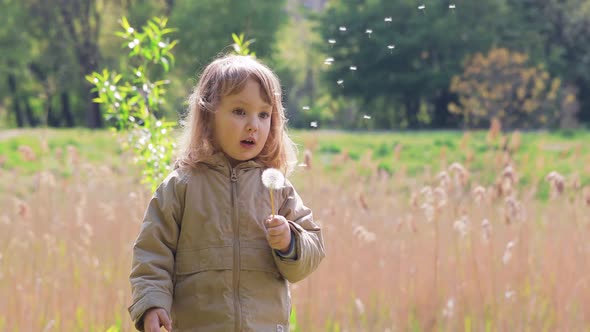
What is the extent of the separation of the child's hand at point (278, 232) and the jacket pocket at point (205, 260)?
5.6 inches

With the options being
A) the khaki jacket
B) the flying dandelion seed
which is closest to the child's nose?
the khaki jacket

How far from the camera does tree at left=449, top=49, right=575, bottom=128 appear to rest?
16562mm

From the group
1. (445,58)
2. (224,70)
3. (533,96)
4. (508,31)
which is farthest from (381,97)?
(224,70)

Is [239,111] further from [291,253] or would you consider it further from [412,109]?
[412,109]

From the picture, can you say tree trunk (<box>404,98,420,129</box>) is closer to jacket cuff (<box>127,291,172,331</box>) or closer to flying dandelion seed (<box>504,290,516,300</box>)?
flying dandelion seed (<box>504,290,516,300</box>)

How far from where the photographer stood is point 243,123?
2260mm

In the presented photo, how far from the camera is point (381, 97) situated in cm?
2217

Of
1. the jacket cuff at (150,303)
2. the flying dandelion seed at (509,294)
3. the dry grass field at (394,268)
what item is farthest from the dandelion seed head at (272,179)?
the flying dandelion seed at (509,294)

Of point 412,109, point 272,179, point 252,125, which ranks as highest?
point 252,125

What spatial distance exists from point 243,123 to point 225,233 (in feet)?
1.02

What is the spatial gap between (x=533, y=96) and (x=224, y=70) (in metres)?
16.0

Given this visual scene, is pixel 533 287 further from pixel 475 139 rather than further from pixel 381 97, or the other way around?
pixel 381 97

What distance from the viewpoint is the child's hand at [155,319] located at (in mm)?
2113

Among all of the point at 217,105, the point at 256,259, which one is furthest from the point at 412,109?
the point at 256,259
